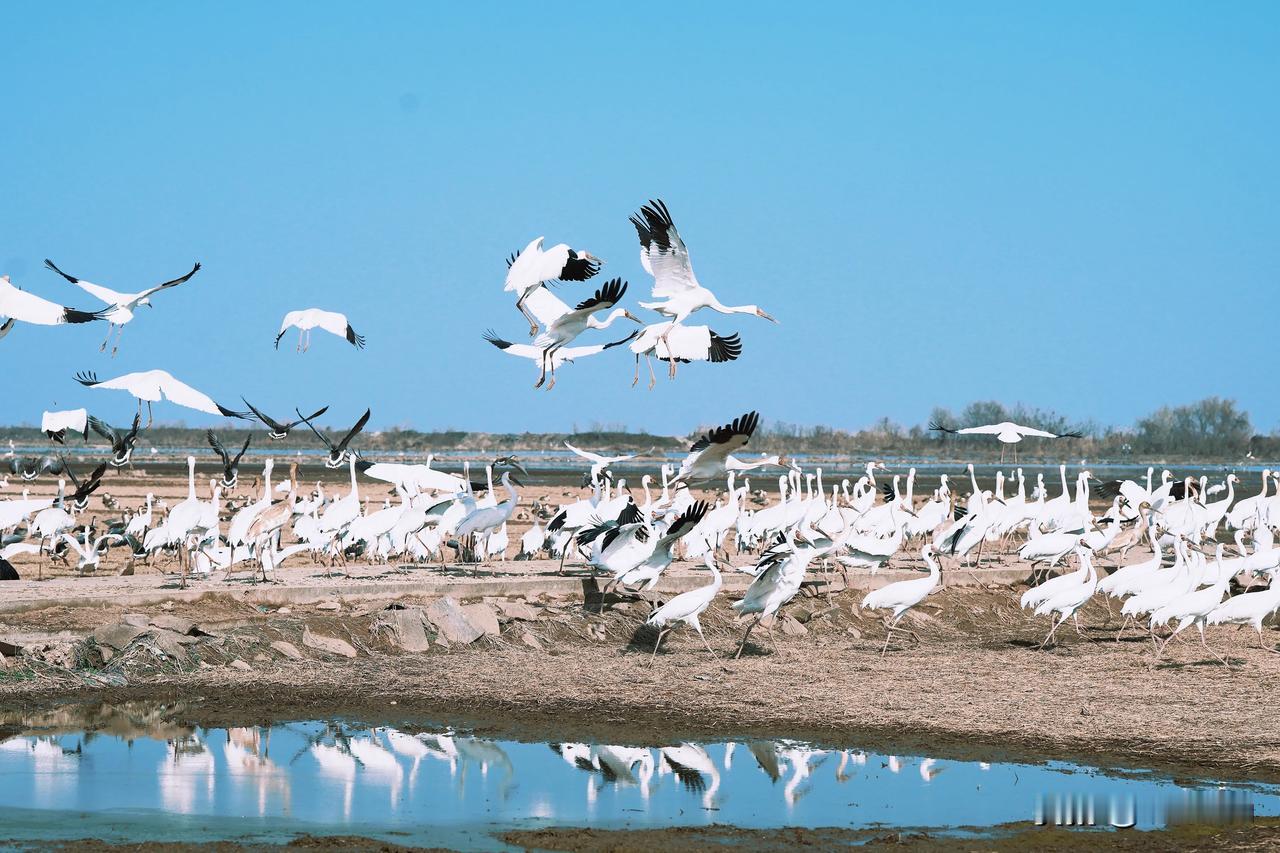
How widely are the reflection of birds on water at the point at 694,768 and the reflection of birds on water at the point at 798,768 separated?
435 mm

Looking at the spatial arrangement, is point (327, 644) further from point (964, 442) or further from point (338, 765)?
point (964, 442)

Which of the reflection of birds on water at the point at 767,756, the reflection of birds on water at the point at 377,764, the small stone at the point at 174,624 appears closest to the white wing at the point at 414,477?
the small stone at the point at 174,624

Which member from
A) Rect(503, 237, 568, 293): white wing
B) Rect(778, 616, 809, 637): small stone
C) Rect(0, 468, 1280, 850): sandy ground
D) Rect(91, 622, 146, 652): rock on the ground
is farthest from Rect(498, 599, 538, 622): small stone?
Rect(91, 622, 146, 652): rock on the ground

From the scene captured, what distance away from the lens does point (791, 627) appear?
1516 centimetres

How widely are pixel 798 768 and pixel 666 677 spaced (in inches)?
123

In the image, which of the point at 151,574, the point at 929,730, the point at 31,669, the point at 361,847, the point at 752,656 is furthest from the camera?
the point at 151,574

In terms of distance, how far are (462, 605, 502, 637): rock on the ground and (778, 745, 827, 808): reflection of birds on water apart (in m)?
4.75

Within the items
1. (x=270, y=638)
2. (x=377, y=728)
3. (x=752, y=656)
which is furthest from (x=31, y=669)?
(x=752, y=656)

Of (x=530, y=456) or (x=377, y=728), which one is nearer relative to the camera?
(x=377, y=728)

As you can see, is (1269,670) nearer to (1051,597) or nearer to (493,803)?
(1051,597)

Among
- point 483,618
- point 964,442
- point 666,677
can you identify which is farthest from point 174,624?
point 964,442

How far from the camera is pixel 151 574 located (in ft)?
60.7

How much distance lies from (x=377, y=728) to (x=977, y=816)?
4.24 m

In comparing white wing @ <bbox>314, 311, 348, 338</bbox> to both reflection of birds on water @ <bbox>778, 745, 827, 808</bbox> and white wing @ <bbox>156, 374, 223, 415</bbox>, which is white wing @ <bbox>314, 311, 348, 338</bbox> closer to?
white wing @ <bbox>156, 374, 223, 415</bbox>
